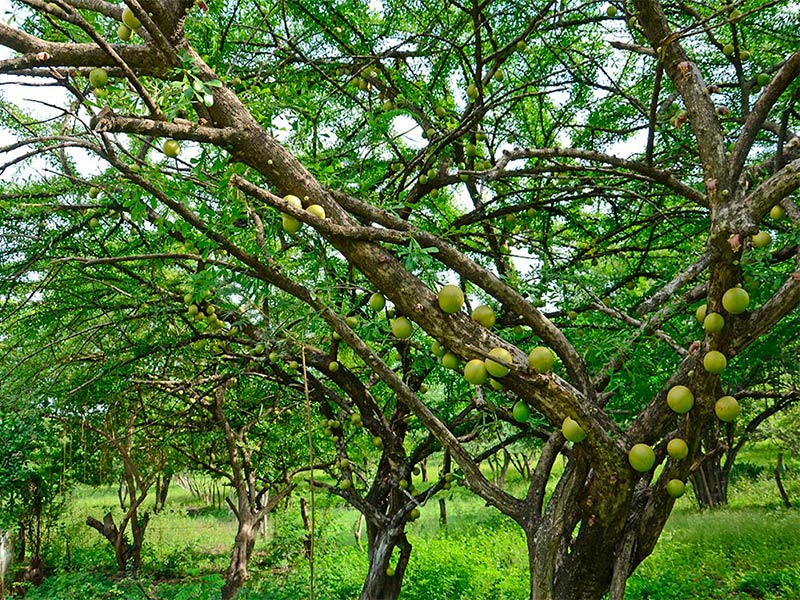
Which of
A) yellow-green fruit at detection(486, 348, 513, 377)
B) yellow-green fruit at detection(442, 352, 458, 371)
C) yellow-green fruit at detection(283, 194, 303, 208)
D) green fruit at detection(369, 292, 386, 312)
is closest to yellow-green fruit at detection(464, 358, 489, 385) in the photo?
yellow-green fruit at detection(486, 348, 513, 377)

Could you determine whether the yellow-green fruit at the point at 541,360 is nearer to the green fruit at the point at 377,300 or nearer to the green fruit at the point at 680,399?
the green fruit at the point at 680,399

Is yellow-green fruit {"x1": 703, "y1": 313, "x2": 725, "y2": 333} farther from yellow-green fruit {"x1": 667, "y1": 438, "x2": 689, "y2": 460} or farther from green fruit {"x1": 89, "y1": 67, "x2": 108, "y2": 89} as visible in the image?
green fruit {"x1": 89, "y1": 67, "x2": 108, "y2": 89}

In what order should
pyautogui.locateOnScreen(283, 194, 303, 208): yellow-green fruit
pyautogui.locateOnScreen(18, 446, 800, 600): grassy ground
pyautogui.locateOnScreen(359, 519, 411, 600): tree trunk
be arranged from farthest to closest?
pyautogui.locateOnScreen(18, 446, 800, 600): grassy ground
pyautogui.locateOnScreen(359, 519, 411, 600): tree trunk
pyautogui.locateOnScreen(283, 194, 303, 208): yellow-green fruit

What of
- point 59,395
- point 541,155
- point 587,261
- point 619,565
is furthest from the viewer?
point 59,395

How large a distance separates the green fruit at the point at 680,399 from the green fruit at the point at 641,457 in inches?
6.6

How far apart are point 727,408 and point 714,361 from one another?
0.75 ft

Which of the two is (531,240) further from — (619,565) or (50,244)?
(50,244)

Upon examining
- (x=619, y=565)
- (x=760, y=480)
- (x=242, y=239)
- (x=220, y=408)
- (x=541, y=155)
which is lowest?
(x=760, y=480)

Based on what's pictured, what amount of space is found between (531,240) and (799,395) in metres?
3.28

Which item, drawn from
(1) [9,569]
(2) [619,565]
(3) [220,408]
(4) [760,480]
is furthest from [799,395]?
(4) [760,480]

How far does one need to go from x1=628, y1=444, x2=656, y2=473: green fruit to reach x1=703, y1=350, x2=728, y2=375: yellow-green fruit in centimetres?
33

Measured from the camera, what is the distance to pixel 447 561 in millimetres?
9102

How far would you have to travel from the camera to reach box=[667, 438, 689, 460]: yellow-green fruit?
5.99 feet

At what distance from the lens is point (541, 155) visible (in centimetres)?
232
